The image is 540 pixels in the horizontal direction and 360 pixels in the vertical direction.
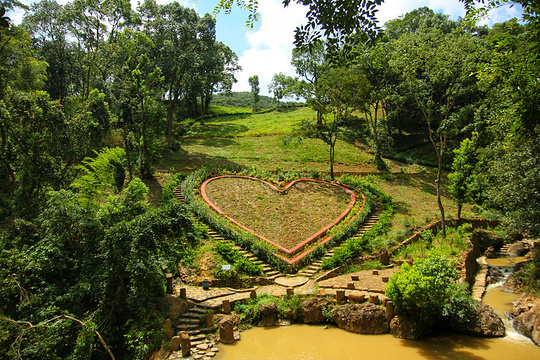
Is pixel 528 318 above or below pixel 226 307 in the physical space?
above

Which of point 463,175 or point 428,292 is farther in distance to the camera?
point 463,175

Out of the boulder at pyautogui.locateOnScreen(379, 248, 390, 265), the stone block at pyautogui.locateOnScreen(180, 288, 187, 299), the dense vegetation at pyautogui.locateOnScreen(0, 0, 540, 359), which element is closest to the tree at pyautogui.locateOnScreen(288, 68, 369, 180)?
the dense vegetation at pyautogui.locateOnScreen(0, 0, 540, 359)

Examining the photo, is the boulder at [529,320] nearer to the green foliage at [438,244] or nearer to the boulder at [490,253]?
the green foliage at [438,244]

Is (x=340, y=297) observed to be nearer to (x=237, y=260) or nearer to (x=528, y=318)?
(x=237, y=260)

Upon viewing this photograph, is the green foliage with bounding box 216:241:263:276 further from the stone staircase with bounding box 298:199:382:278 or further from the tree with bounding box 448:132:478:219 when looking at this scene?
the tree with bounding box 448:132:478:219

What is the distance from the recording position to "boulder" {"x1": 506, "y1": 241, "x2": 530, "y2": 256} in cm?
1870

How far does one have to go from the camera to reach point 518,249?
18.8 m

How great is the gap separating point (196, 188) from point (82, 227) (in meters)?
9.33

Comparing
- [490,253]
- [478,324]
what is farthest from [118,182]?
[490,253]

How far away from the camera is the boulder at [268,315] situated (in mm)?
11172

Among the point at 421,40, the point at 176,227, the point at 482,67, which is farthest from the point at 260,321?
the point at 421,40

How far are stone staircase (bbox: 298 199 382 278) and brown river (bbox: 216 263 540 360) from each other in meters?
3.81

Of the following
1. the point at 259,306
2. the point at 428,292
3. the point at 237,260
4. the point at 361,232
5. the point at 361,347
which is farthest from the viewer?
the point at 361,232

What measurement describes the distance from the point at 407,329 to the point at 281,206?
410 inches
